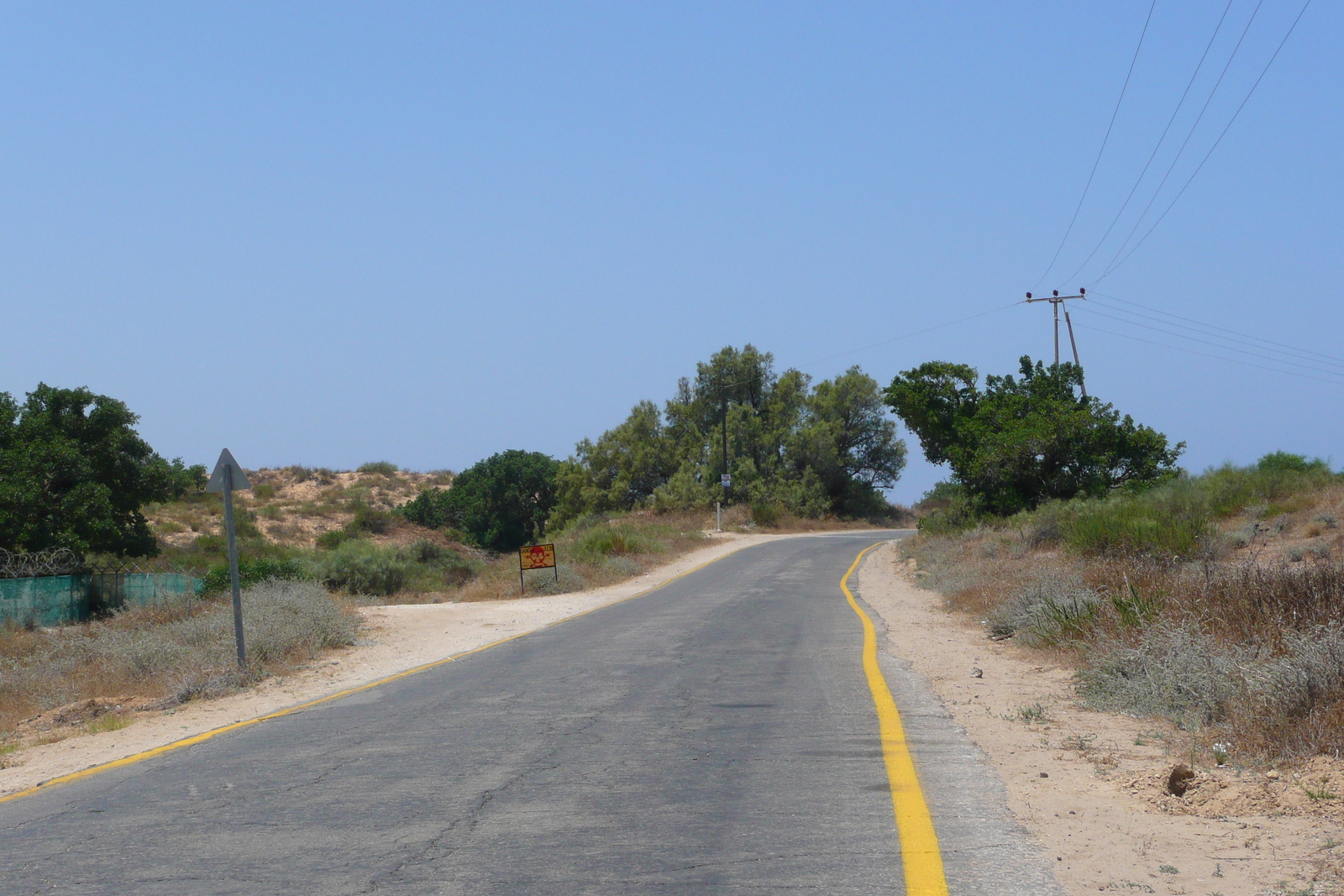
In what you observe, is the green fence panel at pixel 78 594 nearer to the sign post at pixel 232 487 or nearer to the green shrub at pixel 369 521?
the sign post at pixel 232 487

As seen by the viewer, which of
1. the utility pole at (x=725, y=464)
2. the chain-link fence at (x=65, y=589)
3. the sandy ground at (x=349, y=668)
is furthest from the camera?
the utility pole at (x=725, y=464)

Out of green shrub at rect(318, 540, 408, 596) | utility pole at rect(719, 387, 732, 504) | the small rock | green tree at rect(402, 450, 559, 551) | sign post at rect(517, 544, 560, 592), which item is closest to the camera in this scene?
the small rock

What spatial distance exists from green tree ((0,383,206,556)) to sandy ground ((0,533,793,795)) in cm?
1262

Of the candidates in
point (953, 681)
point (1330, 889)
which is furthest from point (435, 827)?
point (953, 681)

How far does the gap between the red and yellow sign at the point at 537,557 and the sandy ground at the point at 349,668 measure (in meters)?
1.31

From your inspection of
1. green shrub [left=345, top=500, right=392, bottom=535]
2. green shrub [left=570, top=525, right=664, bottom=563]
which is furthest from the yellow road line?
green shrub [left=345, top=500, right=392, bottom=535]

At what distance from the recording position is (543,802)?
19.3 ft

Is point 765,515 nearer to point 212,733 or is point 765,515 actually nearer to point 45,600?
point 45,600

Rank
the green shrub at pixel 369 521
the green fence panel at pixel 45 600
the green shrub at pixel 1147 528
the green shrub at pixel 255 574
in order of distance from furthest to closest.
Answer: the green shrub at pixel 369 521 → the green shrub at pixel 255 574 → the green fence panel at pixel 45 600 → the green shrub at pixel 1147 528

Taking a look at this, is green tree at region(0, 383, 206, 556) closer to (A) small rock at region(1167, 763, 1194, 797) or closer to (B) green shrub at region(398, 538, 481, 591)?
(B) green shrub at region(398, 538, 481, 591)

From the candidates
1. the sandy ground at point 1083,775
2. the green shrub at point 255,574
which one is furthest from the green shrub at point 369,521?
the sandy ground at point 1083,775

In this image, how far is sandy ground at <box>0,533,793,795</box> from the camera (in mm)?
8484

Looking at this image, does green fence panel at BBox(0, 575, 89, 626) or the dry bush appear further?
green fence panel at BBox(0, 575, 89, 626)

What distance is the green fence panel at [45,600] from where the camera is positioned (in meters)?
22.9
